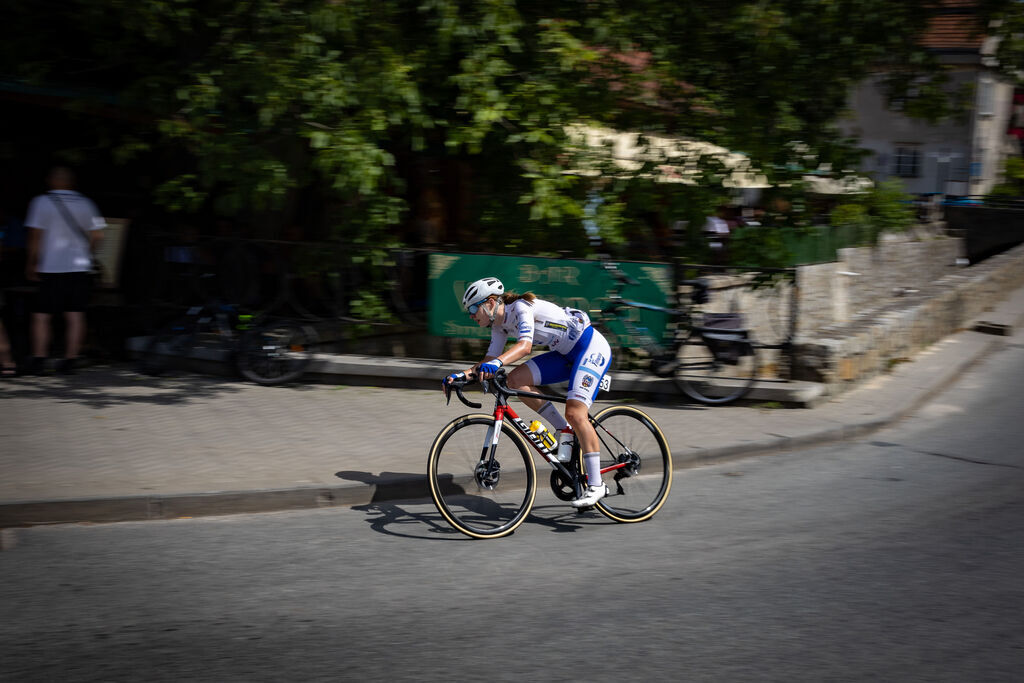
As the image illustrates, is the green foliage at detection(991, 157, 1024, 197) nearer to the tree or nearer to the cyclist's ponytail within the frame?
the tree

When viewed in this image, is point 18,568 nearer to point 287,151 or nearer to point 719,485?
point 719,485

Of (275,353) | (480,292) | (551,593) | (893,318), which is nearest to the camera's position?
(551,593)

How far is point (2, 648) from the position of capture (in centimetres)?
420

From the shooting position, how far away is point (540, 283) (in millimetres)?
10258

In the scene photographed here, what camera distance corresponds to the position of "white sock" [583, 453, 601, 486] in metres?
6.34

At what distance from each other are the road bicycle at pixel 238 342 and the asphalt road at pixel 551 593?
387 cm

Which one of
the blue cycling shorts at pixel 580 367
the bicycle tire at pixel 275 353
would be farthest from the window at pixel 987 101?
the blue cycling shorts at pixel 580 367

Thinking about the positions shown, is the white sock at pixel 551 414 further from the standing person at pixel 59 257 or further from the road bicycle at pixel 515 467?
the standing person at pixel 59 257

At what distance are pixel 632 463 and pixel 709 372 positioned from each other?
3429 mm

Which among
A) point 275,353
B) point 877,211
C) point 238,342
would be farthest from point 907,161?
point 238,342

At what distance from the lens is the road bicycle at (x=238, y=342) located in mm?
10094

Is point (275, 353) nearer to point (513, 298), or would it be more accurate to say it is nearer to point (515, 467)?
point (515, 467)

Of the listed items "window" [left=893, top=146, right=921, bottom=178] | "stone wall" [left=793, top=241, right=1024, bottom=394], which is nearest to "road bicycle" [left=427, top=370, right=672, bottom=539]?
"stone wall" [left=793, top=241, right=1024, bottom=394]

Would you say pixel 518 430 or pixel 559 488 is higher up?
pixel 518 430
